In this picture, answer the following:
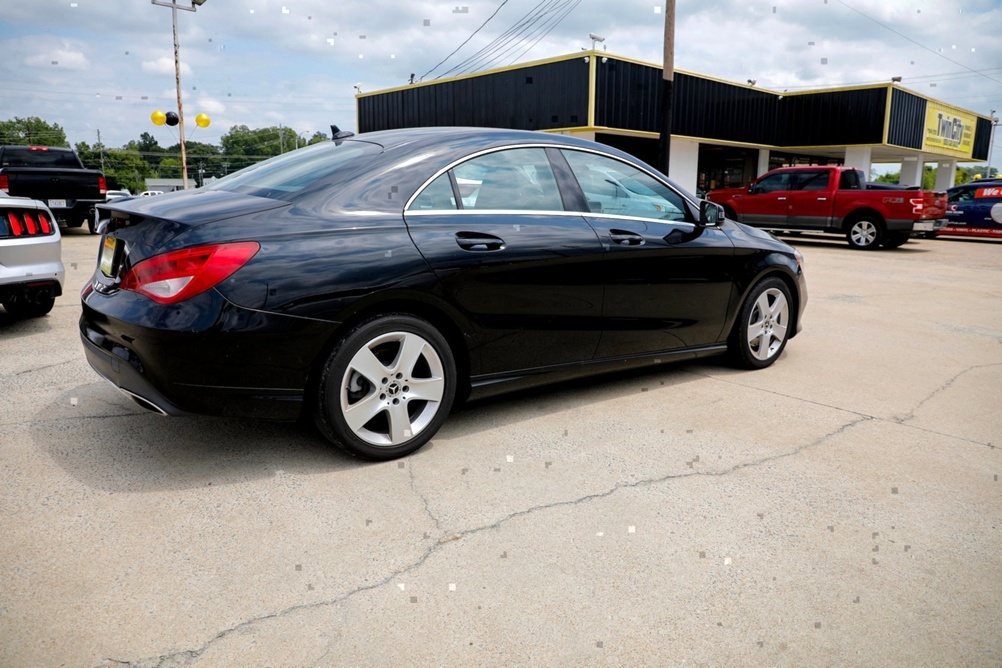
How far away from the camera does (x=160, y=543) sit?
2666 mm

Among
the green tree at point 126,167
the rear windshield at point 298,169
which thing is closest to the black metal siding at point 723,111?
the rear windshield at point 298,169

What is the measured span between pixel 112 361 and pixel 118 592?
1232 millimetres

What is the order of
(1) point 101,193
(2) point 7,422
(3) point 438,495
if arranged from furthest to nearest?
(1) point 101,193, (2) point 7,422, (3) point 438,495

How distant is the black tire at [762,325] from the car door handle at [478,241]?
7.16ft

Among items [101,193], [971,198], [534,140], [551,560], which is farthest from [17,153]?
[971,198]

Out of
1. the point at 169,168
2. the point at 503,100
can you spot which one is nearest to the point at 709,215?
the point at 503,100

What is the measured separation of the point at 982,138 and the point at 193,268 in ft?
150

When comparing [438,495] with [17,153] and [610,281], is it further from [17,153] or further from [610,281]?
[17,153]

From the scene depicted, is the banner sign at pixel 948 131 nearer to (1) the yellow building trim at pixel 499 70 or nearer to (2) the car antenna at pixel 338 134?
(1) the yellow building trim at pixel 499 70

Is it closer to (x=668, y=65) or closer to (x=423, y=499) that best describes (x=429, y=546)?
(x=423, y=499)

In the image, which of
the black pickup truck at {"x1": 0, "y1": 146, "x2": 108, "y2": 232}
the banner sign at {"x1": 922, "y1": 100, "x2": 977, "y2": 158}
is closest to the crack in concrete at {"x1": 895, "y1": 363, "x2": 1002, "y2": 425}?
the black pickup truck at {"x1": 0, "y1": 146, "x2": 108, "y2": 232}

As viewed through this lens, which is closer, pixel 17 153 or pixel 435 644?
pixel 435 644

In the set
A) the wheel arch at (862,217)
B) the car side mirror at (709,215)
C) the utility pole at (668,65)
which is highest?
the utility pole at (668,65)

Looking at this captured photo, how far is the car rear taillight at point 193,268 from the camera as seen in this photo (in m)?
2.99
